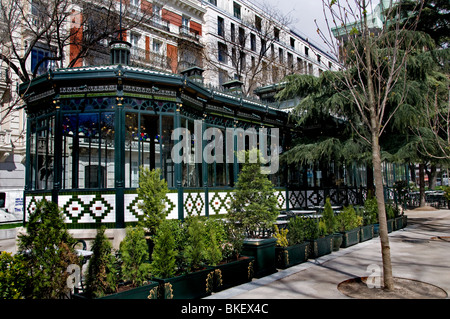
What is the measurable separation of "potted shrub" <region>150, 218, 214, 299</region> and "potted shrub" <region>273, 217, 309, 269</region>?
2.40 meters

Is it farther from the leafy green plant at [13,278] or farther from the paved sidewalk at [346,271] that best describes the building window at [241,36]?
the leafy green plant at [13,278]

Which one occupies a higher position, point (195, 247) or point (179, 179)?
point (179, 179)

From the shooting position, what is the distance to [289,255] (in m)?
8.72

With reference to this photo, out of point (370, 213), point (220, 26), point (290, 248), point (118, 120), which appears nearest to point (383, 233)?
point (290, 248)

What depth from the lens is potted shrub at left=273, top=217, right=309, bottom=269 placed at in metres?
8.64

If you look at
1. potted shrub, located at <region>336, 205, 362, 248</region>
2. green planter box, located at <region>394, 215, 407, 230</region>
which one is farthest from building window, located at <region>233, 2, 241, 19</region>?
potted shrub, located at <region>336, 205, 362, 248</region>

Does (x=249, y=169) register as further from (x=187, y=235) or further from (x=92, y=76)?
(x=92, y=76)

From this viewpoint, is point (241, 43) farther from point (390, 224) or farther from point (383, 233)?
point (383, 233)

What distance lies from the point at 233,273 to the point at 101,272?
2.90 metres

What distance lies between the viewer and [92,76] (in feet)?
35.9

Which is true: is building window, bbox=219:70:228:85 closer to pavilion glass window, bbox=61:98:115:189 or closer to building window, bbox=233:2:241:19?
building window, bbox=233:2:241:19

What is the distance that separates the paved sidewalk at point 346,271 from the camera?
6566 mm

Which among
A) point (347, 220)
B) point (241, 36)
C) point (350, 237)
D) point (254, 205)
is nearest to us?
point (254, 205)
